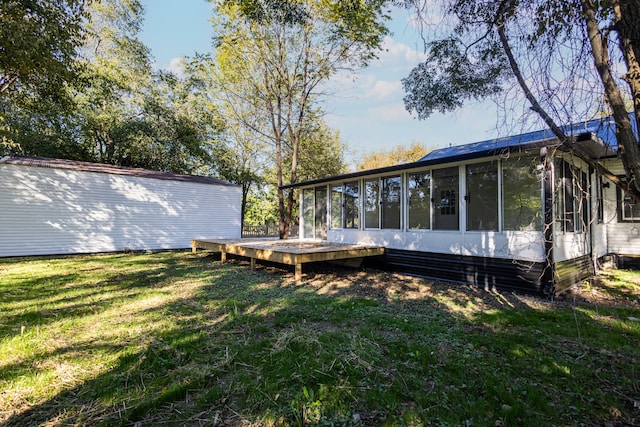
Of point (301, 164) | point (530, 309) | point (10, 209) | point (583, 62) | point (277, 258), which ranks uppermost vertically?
point (301, 164)

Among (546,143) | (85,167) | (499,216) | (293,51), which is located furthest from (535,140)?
(85,167)

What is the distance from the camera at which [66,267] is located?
275 inches

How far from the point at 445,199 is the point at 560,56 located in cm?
371

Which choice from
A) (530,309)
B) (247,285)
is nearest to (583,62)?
(530,309)

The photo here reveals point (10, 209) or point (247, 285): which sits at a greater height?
point (10, 209)

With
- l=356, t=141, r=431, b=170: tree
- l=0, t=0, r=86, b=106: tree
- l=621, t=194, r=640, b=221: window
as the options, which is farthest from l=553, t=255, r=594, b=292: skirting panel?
l=356, t=141, r=431, b=170: tree

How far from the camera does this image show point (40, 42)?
566 cm

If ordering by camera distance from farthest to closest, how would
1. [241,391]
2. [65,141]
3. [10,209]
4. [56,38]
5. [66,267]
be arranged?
[65,141]
[10,209]
[66,267]
[56,38]
[241,391]

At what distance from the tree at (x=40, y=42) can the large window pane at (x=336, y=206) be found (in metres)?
6.89

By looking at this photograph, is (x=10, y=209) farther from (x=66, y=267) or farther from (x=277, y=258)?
(x=277, y=258)

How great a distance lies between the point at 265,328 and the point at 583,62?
3.58m

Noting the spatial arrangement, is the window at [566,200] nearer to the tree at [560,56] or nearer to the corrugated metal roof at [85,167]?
the tree at [560,56]

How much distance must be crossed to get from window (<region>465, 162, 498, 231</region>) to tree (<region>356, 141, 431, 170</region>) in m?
18.9

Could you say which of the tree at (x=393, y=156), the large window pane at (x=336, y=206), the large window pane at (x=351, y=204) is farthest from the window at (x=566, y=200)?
the tree at (x=393, y=156)
